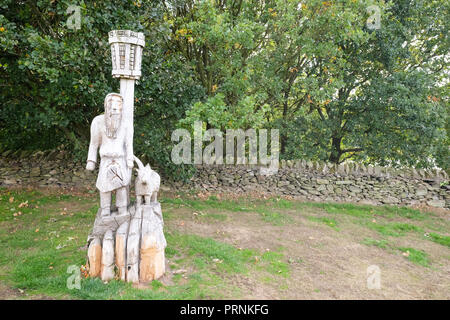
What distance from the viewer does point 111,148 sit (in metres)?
5.05

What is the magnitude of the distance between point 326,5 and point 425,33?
17.0ft

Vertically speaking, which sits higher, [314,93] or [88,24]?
[88,24]

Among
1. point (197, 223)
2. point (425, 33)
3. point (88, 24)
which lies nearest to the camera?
point (88, 24)

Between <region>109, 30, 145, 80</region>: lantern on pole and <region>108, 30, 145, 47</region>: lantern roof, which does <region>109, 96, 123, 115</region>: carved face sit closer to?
<region>109, 30, 145, 80</region>: lantern on pole

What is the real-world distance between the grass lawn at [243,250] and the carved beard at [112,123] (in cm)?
242

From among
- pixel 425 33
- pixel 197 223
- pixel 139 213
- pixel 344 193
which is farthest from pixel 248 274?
pixel 425 33

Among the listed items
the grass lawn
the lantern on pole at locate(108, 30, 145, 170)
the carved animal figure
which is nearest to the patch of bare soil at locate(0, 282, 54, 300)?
Answer: the grass lawn

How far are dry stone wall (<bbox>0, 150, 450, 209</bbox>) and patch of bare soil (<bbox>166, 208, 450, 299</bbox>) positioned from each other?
2.56 m

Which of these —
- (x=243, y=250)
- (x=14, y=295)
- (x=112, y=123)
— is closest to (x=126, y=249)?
(x=14, y=295)

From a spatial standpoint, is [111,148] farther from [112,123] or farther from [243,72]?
[243,72]

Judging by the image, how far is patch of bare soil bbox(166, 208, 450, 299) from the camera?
509 centimetres

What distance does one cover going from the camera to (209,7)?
830 centimetres

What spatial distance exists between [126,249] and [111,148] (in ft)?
5.66

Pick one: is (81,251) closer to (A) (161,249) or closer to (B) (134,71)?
(A) (161,249)
